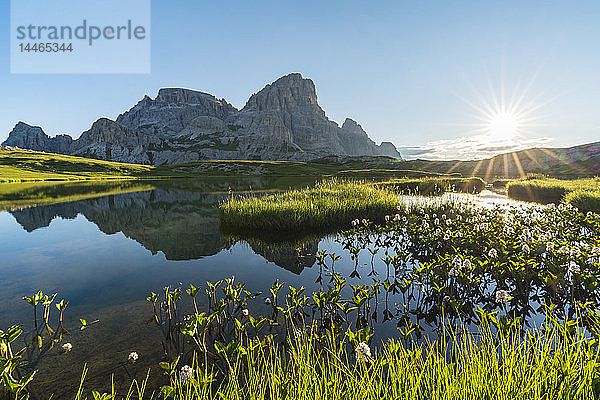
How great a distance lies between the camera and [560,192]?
2795cm

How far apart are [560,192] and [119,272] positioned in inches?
1508

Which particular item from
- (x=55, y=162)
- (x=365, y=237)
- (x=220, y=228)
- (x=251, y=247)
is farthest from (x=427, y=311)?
(x=55, y=162)

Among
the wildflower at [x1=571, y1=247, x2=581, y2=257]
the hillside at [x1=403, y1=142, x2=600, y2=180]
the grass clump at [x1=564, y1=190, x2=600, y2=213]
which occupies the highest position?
the hillside at [x1=403, y1=142, x2=600, y2=180]

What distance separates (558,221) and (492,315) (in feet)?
40.6

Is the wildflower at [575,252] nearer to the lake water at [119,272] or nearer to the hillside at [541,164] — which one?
the lake water at [119,272]

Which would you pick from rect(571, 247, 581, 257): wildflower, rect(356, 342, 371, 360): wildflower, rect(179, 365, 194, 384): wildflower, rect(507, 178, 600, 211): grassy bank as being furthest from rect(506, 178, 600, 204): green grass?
rect(179, 365, 194, 384): wildflower

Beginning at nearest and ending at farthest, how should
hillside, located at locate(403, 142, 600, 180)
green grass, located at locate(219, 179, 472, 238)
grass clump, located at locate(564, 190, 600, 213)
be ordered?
green grass, located at locate(219, 179, 472, 238) → grass clump, located at locate(564, 190, 600, 213) → hillside, located at locate(403, 142, 600, 180)

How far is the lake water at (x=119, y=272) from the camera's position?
5676 millimetres

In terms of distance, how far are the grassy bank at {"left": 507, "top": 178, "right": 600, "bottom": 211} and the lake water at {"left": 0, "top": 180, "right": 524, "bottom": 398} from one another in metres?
18.8

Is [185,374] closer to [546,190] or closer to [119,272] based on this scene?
[119,272]

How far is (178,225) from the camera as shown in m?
20.0

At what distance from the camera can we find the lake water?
5.68 metres

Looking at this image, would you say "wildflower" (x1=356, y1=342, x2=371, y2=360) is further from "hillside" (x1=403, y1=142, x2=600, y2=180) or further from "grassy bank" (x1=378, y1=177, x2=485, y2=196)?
"hillside" (x1=403, y1=142, x2=600, y2=180)

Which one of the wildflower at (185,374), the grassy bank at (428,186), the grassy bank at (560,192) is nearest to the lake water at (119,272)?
the wildflower at (185,374)
